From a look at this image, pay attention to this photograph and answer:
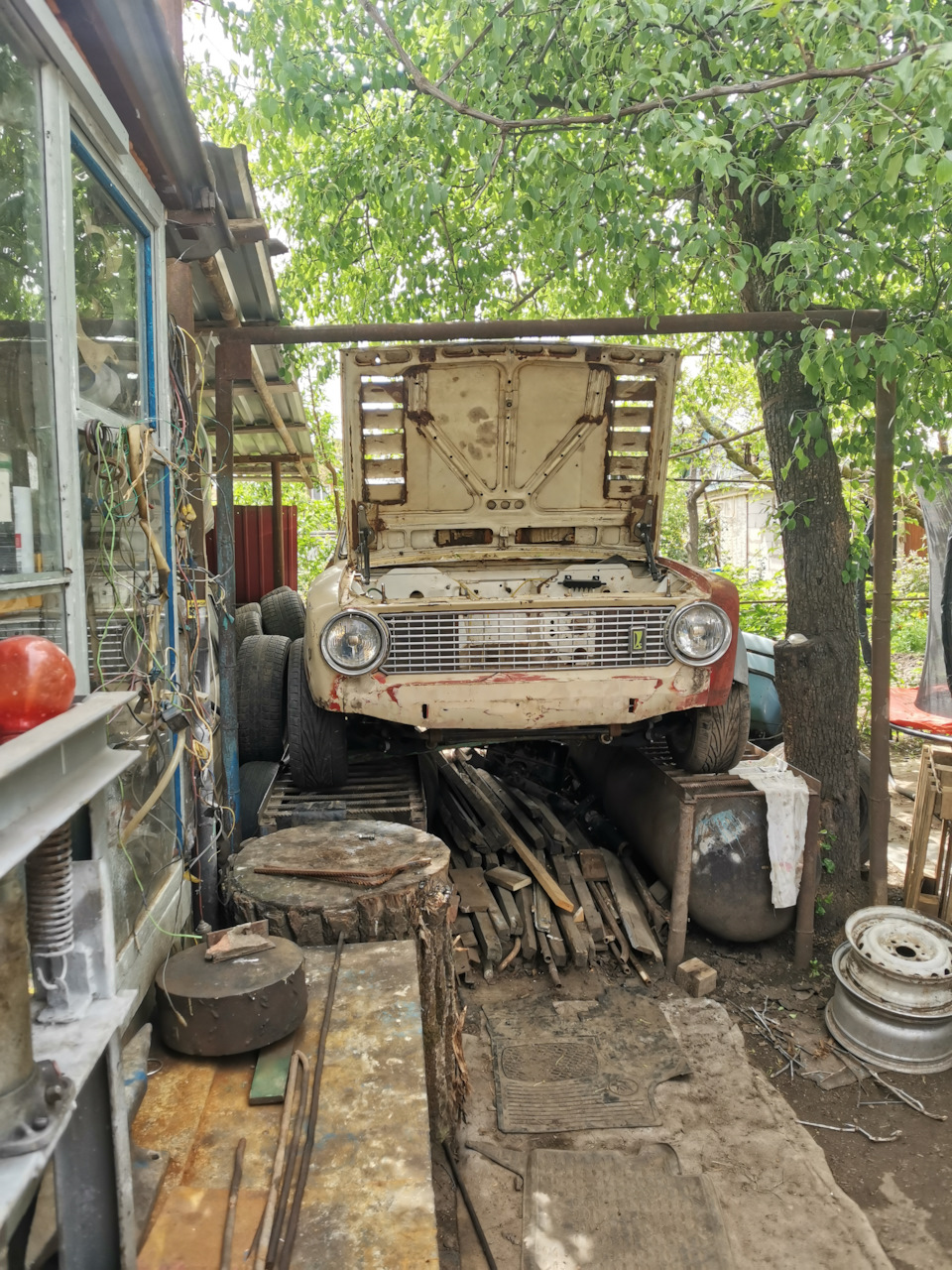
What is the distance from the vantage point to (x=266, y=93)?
496 centimetres

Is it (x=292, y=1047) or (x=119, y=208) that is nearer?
(x=292, y=1047)

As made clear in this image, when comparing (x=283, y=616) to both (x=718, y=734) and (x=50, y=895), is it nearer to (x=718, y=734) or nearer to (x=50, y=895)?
(x=718, y=734)

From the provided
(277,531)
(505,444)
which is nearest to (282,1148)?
(505,444)

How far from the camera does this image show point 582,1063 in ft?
11.6

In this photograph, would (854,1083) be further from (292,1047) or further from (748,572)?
(748,572)

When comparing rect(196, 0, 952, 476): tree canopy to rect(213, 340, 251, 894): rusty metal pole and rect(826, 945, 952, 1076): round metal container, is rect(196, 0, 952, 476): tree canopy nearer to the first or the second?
rect(213, 340, 251, 894): rusty metal pole

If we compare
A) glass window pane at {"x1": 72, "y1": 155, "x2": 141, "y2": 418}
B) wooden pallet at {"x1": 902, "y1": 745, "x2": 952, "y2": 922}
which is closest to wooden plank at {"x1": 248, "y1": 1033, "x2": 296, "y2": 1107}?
glass window pane at {"x1": 72, "y1": 155, "x2": 141, "y2": 418}

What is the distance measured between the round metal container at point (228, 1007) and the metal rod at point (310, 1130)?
93 mm

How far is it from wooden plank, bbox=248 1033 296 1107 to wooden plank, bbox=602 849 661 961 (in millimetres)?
2456

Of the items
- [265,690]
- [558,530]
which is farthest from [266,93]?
[265,690]

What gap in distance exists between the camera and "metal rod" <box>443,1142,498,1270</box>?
2.47 m

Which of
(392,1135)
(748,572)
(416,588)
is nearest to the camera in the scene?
(392,1135)

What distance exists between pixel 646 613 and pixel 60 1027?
3.20 meters

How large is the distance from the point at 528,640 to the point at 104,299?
7.58ft
